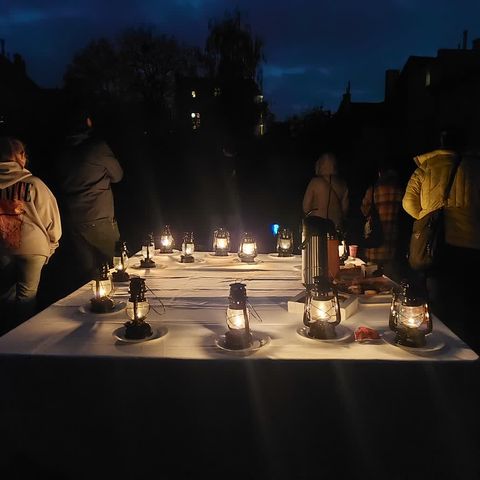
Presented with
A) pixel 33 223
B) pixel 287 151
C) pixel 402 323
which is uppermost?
pixel 287 151

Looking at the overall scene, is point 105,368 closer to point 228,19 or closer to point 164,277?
point 164,277

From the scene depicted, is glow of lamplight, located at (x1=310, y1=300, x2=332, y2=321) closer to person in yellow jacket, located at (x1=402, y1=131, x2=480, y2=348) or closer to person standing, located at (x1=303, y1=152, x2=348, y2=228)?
person in yellow jacket, located at (x1=402, y1=131, x2=480, y2=348)

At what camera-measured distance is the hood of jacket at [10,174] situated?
275cm

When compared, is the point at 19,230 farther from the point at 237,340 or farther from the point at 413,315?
the point at 413,315

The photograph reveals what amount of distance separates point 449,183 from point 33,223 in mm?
2658

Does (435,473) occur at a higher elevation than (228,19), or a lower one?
lower

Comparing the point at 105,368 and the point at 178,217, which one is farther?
the point at 178,217

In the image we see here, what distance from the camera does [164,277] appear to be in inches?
107

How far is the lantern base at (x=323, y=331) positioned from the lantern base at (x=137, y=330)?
1.88 ft

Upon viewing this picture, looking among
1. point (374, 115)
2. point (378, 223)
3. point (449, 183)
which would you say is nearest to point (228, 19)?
point (374, 115)

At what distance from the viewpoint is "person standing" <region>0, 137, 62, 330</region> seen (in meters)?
2.77

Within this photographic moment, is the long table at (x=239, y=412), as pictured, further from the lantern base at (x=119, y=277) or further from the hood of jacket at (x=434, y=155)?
the hood of jacket at (x=434, y=155)

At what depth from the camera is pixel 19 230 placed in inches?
110


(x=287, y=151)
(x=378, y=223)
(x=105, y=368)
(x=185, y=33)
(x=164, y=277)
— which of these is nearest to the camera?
(x=105, y=368)
